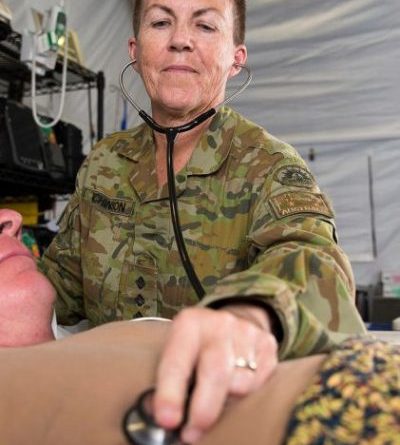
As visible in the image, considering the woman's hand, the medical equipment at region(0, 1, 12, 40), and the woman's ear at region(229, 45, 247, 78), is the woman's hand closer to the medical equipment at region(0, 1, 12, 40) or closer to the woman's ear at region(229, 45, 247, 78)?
the woman's ear at region(229, 45, 247, 78)

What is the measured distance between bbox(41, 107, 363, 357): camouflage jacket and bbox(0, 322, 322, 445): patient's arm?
338mm

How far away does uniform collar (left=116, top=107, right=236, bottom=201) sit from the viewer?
1.06 m

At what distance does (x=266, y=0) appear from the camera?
3434mm

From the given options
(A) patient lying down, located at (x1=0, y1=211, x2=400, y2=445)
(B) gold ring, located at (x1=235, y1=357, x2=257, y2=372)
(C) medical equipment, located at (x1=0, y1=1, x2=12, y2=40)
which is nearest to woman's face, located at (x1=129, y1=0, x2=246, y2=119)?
(A) patient lying down, located at (x1=0, y1=211, x2=400, y2=445)

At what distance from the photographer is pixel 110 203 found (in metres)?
1.15

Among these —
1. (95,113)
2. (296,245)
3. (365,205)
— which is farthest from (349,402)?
(365,205)

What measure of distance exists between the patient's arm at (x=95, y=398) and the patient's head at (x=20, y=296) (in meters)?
0.30

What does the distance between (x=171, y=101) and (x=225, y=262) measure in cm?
31

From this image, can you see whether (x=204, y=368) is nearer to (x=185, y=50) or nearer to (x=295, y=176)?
(x=295, y=176)

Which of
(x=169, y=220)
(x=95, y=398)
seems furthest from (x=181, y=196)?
(x=95, y=398)

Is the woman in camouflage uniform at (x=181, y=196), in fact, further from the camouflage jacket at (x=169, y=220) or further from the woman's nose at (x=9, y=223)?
the woman's nose at (x=9, y=223)

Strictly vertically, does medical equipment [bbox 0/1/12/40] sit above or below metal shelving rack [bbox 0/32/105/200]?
above

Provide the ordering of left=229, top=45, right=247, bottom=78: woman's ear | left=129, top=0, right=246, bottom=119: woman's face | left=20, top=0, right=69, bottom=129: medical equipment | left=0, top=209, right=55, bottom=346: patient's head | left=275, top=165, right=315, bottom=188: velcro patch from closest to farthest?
left=0, top=209, right=55, bottom=346: patient's head, left=275, top=165, right=315, bottom=188: velcro patch, left=129, top=0, right=246, bottom=119: woman's face, left=229, top=45, right=247, bottom=78: woman's ear, left=20, top=0, right=69, bottom=129: medical equipment

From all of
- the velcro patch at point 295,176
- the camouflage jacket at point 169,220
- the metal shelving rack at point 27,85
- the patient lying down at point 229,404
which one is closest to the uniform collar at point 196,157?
the camouflage jacket at point 169,220
